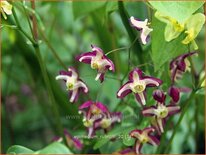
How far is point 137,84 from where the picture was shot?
655mm

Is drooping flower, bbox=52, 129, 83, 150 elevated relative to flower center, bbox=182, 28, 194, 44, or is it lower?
lower

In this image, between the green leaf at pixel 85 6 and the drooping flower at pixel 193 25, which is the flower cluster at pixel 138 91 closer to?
the drooping flower at pixel 193 25

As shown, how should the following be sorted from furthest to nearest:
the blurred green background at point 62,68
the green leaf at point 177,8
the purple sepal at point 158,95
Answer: the blurred green background at point 62,68
the purple sepal at point 158,95
the green leaf at point 177,8

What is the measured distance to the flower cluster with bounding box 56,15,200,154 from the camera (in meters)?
0.64

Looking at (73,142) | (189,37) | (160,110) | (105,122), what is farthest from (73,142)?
(189,37)

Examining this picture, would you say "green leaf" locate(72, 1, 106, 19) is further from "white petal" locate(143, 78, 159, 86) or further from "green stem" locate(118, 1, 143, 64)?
"white petal" locate(143, 78, 159, 86)

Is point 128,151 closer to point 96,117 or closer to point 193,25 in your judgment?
point 96,117

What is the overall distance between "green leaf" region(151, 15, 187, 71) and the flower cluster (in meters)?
0.01

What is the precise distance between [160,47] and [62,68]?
0.65 m

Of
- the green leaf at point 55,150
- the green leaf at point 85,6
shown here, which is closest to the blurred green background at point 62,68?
the green leaf at point 85,6

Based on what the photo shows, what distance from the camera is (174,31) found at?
613 mm

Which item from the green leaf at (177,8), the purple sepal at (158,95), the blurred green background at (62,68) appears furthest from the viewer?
the blurred green background at (62,68)

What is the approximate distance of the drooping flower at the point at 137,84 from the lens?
657 millimetres

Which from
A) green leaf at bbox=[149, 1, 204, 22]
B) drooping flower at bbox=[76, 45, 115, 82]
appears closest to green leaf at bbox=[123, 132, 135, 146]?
drooping flower at bbox=[76, 45, 115, 82]
